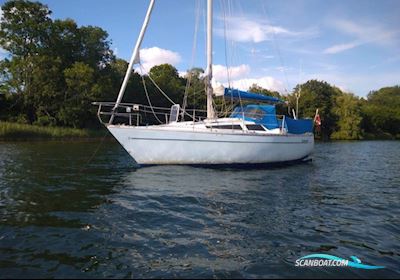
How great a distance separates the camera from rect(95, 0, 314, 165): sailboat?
16.9 meters

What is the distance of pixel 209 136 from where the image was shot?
56.5ft

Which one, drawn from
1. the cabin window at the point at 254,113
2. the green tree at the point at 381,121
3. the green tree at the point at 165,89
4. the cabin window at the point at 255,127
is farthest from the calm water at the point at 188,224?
the green tree at the point at 381,121

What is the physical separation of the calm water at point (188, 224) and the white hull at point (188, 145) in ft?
7.30

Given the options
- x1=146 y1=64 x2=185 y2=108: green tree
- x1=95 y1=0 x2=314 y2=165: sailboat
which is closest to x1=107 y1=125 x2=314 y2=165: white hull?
x1=95 y1=0 x2=314 y2=165: sailboat

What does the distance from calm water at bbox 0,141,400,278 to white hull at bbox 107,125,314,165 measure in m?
2.23

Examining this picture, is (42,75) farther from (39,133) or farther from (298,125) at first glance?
(298,125)

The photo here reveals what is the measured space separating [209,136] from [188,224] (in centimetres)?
920

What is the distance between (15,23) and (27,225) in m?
49.8

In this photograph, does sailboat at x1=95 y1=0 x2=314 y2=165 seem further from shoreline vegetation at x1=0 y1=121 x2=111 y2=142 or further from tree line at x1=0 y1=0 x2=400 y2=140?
tree line at x1=0 y1=0 x2=400 y2=140

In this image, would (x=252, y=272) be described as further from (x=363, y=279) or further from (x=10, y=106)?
(x=10, y=106)

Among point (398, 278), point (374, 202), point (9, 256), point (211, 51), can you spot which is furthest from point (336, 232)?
point (211, 51)

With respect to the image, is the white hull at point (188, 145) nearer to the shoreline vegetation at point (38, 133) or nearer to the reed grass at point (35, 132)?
the shoreline vegetation at point (38, 133)

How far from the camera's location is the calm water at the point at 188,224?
591 centimetres

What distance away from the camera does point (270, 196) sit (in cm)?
1172
